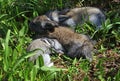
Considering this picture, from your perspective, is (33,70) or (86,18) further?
(86,18)

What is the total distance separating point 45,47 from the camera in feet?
19.4

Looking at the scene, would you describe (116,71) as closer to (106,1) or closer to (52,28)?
(52,28)

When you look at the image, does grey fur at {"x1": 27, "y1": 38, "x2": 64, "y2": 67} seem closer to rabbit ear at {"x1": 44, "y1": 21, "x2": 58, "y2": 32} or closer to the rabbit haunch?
the rabbit haunch

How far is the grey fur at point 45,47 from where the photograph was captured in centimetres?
558

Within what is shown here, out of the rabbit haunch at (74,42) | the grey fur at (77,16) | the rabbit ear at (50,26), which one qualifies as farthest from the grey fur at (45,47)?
the grey fur at (77,16)

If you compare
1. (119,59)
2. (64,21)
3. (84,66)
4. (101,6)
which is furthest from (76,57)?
(101,6)

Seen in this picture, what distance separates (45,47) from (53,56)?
20 cm

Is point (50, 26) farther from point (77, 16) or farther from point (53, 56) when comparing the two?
point (77, 16)

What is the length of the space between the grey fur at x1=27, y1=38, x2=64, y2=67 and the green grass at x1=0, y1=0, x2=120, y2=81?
0.12m

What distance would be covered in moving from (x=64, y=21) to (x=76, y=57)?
1.14 metres

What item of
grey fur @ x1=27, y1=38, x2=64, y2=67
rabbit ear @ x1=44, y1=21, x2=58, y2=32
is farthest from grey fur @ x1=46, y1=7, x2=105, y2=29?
grey fur @ x1=27, y1=38, x2=64, y2=67

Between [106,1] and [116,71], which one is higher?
[106,1]

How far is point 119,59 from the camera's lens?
575cm

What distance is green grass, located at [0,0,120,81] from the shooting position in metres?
5.29
